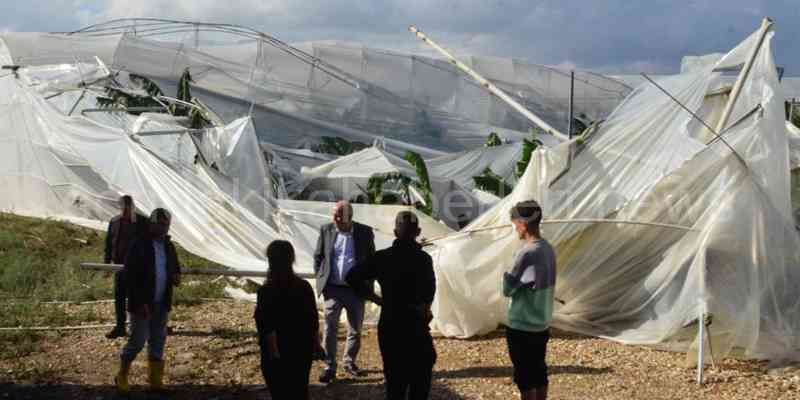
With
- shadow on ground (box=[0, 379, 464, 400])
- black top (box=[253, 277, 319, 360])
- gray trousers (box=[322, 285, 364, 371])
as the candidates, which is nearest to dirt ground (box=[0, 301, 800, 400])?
shadow on ground (box=[0, 379, 464, 400])

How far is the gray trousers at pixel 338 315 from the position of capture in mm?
6887

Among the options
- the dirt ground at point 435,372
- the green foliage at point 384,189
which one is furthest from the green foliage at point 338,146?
the dirt ground at point 435,372

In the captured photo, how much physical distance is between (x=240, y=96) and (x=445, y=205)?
25.8 feet

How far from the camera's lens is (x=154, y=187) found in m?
13.1

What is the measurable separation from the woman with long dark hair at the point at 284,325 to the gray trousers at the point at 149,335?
1.63 meters

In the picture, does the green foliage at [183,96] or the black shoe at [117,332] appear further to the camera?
the green foliage at [183,96]

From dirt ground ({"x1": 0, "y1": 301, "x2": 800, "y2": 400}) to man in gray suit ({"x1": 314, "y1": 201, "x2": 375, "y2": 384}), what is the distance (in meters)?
0.38

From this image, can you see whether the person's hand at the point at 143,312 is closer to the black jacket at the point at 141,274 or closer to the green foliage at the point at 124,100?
the black jacket at the point at 141,274

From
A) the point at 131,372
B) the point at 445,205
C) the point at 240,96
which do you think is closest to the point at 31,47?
the point at 240,96

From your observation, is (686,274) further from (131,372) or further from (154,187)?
(154,187)

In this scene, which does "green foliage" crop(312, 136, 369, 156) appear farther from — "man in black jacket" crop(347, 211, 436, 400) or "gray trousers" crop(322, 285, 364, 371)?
"man in black jacket" crop(347, 211, 436, 400)

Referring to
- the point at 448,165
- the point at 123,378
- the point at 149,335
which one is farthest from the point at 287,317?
the point at 448,165

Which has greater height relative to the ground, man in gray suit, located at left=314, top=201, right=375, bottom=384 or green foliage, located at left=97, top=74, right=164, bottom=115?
green foliage, located at left=97, top=74, right=164, bottom=115

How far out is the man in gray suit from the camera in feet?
22.6
